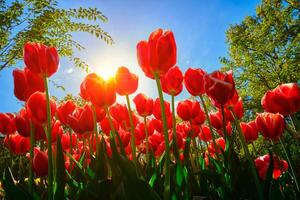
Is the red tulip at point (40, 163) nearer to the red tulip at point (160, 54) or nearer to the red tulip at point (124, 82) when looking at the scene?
the red tulip at point (124, 82)

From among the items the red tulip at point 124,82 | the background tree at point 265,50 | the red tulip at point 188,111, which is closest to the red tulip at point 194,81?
the red tulip at point 124,82

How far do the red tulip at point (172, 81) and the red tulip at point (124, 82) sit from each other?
21 cm

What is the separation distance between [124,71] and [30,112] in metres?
0.66

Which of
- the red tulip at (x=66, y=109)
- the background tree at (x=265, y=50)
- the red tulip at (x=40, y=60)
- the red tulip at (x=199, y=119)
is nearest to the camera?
the red tulip at (x=40, y=60)

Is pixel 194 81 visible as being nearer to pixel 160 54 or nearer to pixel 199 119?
pixel 160 54

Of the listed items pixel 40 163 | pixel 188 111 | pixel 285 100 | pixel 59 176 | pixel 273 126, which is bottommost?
pixel 59 176

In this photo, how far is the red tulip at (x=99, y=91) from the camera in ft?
5.98

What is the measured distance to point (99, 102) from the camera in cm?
182

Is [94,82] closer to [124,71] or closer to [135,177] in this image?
Result: [124,71]

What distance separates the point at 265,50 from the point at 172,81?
18661 millimetres

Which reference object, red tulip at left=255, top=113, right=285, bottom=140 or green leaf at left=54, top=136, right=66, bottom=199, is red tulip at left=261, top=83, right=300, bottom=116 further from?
green leaf at left=54, top=136, right=66, bottom=199

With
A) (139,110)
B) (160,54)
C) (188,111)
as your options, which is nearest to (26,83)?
(160,54)

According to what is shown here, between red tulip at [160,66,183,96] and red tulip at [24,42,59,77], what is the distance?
2.40 feet

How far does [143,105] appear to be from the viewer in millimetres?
2686
